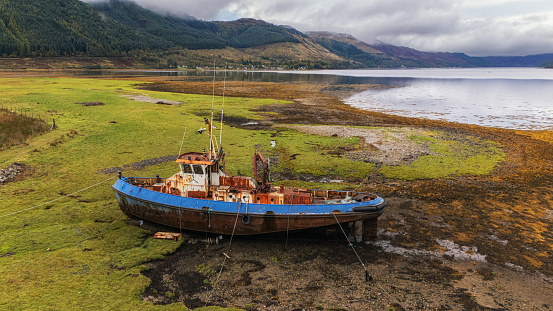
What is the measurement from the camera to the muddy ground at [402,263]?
35.5 feet

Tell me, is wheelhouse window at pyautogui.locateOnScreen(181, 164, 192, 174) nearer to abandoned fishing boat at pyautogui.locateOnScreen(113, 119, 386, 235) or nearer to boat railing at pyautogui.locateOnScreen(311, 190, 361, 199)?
abandoned fishing boat at pyautogui.locateOnScreen(113, 119, 386, 235)

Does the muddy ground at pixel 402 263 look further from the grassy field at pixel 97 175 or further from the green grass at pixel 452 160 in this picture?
the green grass at pixel 452 160

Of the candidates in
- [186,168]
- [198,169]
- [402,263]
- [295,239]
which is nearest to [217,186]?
[198,169]

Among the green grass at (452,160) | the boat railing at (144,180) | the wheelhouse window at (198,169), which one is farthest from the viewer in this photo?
the green grass at (452,160)

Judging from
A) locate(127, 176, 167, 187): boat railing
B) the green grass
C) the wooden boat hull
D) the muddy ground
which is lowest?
the muddy ground

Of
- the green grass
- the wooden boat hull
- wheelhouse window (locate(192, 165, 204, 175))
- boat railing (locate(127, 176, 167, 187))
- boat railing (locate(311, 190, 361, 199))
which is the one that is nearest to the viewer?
the wooden boat hull

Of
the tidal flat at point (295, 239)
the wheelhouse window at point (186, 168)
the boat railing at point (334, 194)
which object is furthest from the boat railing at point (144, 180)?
the boat railing at point (334, 194)

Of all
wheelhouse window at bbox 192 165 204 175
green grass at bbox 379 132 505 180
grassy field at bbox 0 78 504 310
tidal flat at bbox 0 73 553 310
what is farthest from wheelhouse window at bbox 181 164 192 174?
green grass at bbox 379 132 505 180

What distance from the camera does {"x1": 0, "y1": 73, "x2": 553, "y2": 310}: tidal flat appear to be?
426 inches

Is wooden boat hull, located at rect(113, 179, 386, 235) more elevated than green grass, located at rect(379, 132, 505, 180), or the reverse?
green grass, located at rect(379, 132, 505, 180)

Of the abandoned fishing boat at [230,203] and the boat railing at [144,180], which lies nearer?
the abandoned fishing boat at [230,203]

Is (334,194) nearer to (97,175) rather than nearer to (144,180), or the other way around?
(144,180)

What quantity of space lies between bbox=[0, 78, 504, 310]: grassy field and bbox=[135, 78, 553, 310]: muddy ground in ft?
5.66

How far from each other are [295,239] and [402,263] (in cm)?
507
